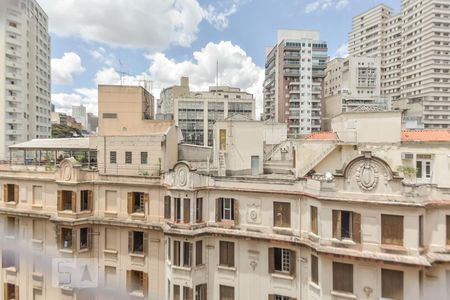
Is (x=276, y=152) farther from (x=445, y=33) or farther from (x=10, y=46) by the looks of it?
(x=445, y=33)

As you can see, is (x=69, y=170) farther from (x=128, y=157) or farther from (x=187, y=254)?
(x=187, y=254)

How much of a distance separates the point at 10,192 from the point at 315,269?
12359mm

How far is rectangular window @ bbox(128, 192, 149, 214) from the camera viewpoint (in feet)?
41.0

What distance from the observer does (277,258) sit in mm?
10867

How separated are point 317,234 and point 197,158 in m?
7.15

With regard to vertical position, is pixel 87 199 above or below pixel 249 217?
above

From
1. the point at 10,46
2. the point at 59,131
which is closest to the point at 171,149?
the point at 10,46

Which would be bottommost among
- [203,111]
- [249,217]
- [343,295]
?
[343,295]

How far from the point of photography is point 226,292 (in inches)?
447

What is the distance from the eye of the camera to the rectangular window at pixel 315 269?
9.85m

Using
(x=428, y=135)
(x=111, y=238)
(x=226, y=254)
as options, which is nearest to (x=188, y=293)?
(x=226, y=254)

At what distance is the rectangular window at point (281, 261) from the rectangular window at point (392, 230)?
291 cm

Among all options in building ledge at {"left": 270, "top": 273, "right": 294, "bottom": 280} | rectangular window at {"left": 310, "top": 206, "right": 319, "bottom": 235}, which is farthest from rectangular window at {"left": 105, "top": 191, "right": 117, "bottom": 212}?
rectangular window at {"left": 310, "top": 206, "right": 319, "bottom": 235}

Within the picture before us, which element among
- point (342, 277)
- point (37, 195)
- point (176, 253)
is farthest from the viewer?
point (37, 195)
